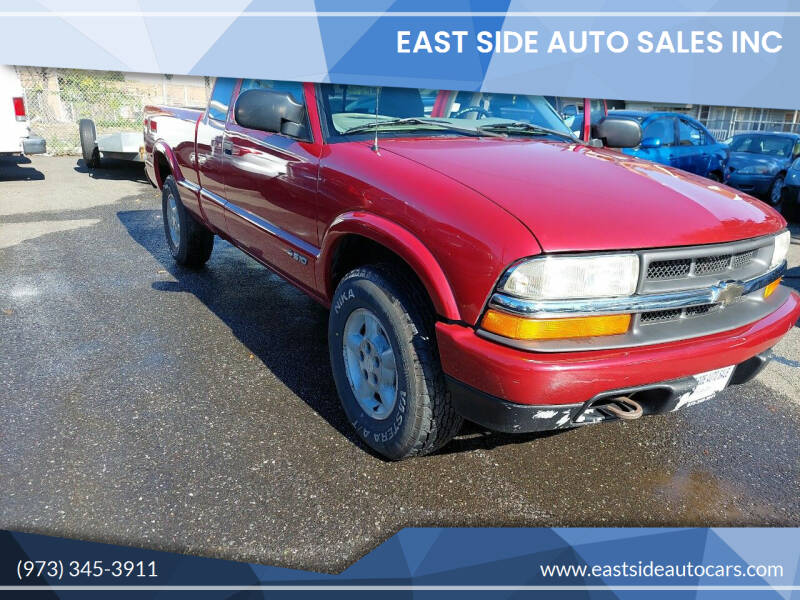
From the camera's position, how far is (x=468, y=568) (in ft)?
7.28

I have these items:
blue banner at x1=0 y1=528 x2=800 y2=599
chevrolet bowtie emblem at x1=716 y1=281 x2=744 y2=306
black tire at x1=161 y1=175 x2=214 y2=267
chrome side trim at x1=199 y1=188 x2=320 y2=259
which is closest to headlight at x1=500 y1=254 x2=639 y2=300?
chevrolet bowtie emblem at x1=716 y1=281 x2=744 y2=306

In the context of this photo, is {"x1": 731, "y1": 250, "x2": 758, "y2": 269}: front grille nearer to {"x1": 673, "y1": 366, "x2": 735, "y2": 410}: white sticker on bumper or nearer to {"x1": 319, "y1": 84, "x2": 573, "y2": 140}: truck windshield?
{"x1": 673, "y1": 366, "x2": 735, "y2": 410}: white sticker on bumper

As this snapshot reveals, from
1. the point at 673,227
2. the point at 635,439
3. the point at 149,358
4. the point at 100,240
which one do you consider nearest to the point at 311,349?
the point at 149,358

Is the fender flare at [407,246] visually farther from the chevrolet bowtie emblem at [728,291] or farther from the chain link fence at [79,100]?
the chain link fence at [79,100]

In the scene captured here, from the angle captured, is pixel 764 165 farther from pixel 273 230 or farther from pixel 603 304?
pixel 603 304

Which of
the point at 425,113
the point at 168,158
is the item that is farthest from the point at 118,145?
the point at 425,113

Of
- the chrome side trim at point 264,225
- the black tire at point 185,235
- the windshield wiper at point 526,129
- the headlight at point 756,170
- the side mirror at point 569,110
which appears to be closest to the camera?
the chrome side trim at point 264,225

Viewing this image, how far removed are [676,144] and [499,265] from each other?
26.6ft

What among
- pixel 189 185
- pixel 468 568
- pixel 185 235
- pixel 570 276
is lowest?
pixel 468 568

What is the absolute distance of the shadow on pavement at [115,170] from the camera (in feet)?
36.9

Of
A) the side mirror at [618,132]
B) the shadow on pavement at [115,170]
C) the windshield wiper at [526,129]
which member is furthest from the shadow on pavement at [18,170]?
the side mirror at [618,132]

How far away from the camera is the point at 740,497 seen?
2.69m

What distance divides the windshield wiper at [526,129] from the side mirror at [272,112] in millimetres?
963

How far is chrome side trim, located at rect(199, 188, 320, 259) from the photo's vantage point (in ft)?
10.6
